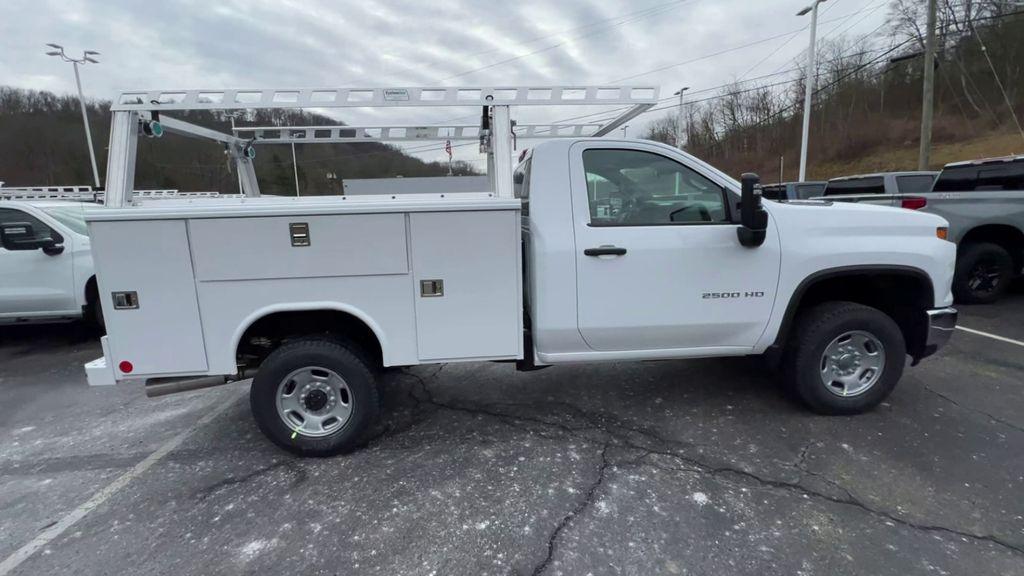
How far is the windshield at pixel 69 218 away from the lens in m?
6.31

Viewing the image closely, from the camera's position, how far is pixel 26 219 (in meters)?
6.32

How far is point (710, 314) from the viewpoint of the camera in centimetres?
351

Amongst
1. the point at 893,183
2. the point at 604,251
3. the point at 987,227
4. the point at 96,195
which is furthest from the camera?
the point at 96,195

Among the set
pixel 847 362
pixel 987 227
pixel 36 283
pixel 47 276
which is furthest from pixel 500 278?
pixel 987 227

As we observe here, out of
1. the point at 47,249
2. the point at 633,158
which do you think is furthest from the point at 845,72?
the point at 47,249

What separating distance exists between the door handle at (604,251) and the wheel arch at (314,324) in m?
1.41

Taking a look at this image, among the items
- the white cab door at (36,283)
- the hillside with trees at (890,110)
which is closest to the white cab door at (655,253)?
the white cab door at (36,283)

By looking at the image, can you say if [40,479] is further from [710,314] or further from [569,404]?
[710,314]

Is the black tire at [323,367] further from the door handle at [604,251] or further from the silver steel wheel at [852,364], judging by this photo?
the silver steel wheel at [852,364]

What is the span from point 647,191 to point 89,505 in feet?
12.9

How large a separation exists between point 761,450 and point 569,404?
1423mm

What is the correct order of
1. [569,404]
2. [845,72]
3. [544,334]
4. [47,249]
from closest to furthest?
1. [544,334]
2. [569,404]
3. [47,249]
4. [845,72]

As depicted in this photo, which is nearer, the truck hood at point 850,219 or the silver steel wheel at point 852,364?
the truck hood at point 850,219

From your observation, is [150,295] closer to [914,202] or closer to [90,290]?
[90,290]
